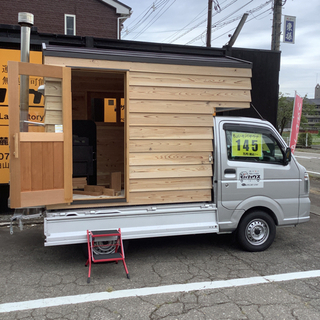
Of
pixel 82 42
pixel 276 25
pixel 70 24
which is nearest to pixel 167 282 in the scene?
pixel 82 42

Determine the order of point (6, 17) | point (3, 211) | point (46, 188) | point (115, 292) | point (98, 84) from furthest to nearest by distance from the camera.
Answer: point (6, 17), point (3, 211), point (98, 84), point (46, 188), point (115, 292)

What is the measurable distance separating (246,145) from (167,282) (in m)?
2.34

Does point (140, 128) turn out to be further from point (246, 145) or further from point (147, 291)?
point (147, 291)

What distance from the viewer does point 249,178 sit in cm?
482

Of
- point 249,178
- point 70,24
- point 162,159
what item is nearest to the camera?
point 162,159

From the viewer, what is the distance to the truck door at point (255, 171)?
15.7ft

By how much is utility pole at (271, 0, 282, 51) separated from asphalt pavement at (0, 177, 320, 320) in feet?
24.8

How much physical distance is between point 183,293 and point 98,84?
4116 mm

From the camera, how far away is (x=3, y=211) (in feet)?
23.3

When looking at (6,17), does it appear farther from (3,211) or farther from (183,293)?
(183,293)

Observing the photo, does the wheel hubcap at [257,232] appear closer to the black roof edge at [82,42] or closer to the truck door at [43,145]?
the truck door at [43,145]

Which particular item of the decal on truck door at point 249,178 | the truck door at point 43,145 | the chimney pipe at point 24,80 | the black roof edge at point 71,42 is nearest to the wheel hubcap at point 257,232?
the decal on truck door at point 249,178

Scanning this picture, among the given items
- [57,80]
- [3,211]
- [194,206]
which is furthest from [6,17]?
[194,206]

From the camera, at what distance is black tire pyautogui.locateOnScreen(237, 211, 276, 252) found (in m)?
4.87
